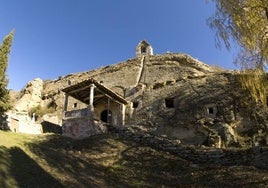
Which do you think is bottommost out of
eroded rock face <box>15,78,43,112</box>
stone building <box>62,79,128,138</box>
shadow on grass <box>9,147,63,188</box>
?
shadow on grass <box>9,147,63,188</box>

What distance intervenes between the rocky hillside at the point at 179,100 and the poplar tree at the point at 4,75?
9.23m

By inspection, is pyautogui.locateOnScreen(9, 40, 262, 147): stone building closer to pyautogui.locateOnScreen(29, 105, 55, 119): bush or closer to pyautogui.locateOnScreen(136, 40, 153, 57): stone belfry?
pyautogui.locateOnScreen(136, 40, 153, 57): stone belfry

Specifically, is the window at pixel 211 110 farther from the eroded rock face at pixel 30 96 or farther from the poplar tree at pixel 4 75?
the eroded rock face at pixel 30 96

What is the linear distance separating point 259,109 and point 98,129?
1034cm

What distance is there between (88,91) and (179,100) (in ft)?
22.4

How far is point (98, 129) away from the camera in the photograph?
21672 mm

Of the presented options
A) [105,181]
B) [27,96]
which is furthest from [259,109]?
[27,96]

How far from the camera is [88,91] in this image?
25609mm

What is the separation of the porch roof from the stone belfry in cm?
947

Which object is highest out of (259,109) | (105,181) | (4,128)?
(259,109)

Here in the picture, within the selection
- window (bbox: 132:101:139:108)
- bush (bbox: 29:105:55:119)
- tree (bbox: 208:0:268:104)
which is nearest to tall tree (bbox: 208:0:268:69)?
tree (bbox: 208:0:268:104)

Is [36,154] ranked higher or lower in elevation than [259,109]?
lower

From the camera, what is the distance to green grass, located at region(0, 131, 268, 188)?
40.1ft

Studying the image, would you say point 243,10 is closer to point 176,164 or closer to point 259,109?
point 176,164
